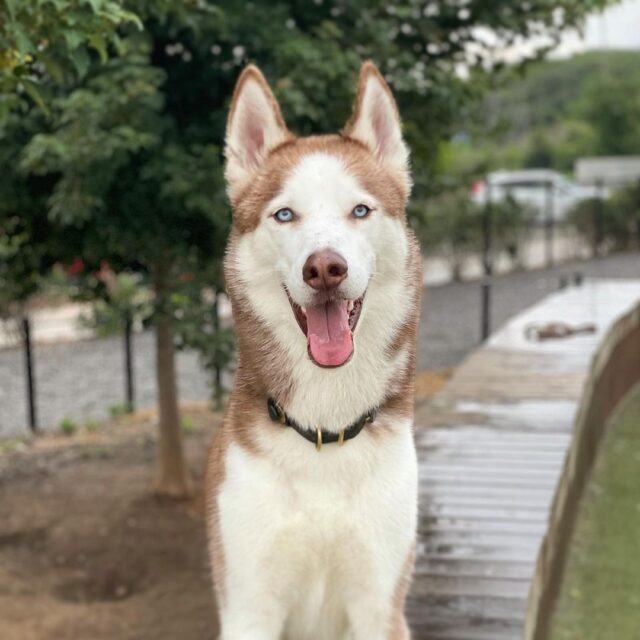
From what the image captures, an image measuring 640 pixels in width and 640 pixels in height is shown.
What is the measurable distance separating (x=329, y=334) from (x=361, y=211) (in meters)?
0.30

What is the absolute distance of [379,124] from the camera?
2492mm

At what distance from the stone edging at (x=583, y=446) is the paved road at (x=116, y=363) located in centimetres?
296

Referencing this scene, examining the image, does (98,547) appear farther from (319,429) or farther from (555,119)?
(555,119)

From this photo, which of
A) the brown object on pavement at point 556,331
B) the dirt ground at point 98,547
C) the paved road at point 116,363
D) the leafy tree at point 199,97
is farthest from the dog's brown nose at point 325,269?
the paved road at point 116,363

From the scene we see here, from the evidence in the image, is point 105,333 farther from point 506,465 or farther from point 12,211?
point 506,465

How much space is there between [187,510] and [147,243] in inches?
76.2

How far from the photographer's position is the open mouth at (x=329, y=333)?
2156mm

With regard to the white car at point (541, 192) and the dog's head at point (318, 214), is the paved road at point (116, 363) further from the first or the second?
the dog's head at point (318, 214)

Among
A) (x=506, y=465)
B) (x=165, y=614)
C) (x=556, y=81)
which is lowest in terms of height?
(x=165, y=614)

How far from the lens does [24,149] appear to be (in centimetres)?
439

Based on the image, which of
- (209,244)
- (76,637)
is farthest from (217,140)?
(76,637)

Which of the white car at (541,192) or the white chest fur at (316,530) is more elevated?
the white car at (541,192)

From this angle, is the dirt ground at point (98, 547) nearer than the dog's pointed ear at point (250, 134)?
No

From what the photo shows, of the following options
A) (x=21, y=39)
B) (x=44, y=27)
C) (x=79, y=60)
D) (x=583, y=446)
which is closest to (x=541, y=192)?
(x=583, y=446)
